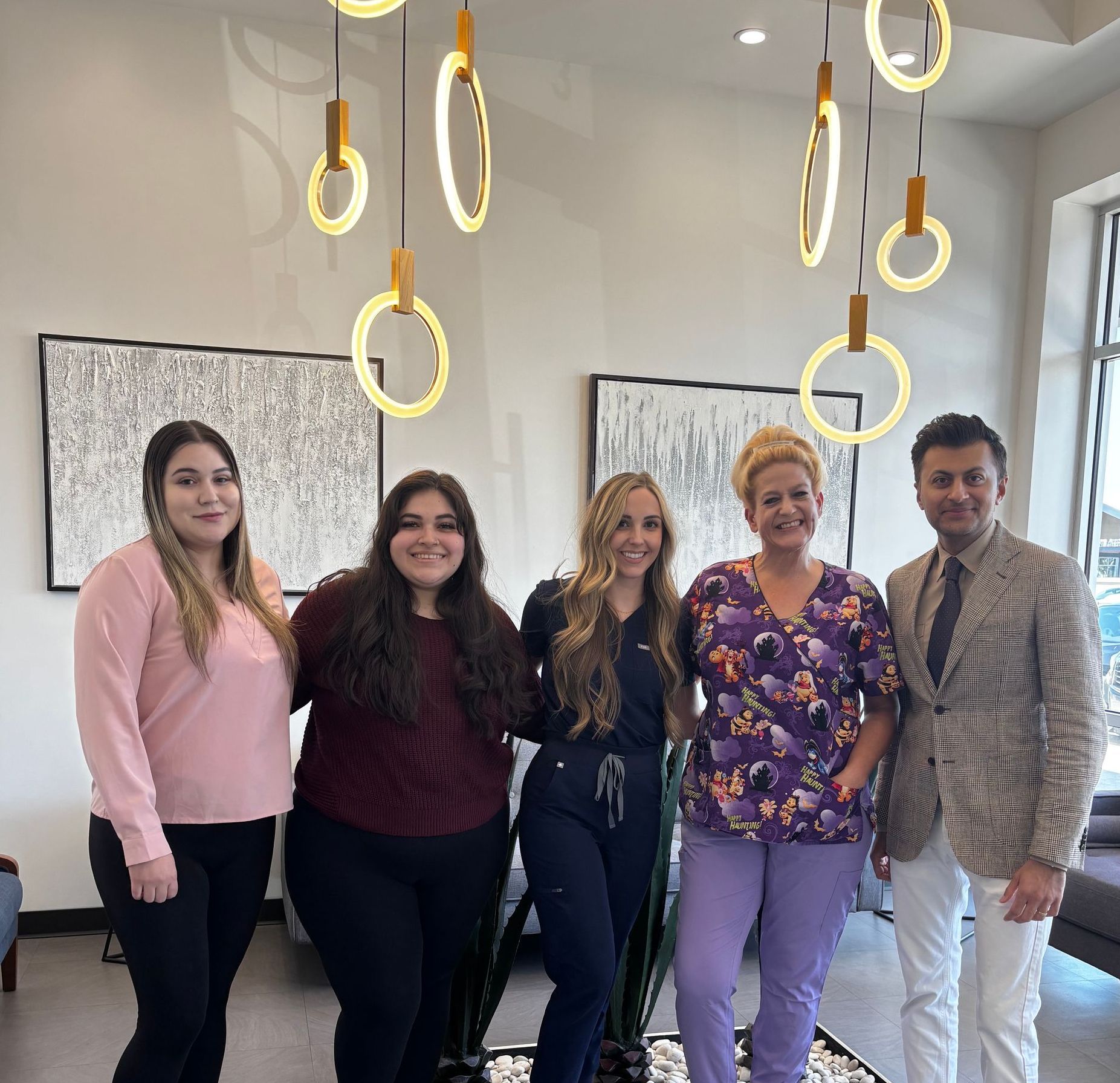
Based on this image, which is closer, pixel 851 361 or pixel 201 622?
pixel 201 622

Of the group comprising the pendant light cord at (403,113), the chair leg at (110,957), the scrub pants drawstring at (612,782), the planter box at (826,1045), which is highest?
the pendant light cord at (403,113)

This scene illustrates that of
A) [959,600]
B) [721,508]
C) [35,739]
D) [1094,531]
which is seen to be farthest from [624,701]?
[1094,531]

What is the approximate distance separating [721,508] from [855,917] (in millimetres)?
1733

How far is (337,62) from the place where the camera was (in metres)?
3.49

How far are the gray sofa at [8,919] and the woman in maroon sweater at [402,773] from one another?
129cm

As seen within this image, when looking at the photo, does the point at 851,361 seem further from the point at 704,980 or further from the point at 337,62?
the point at 704,980

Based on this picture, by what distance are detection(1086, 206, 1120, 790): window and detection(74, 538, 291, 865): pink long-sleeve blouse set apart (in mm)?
3985

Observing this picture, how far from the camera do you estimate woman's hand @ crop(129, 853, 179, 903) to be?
5.69ft

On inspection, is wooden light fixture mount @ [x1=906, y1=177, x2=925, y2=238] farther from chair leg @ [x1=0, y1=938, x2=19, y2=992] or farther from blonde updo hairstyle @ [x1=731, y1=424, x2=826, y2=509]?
chair leg @ [x1=0, y1=938, x2=19, y2=992]

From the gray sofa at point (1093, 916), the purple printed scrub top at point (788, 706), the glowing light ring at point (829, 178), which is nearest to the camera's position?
the purple printed scrub top at point (788, 706)

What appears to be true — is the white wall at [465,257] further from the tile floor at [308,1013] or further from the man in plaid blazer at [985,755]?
the man in plaid blazer at [985,755]

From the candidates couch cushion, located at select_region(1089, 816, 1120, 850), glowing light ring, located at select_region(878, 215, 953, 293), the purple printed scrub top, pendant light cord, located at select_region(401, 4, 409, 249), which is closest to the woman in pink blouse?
the purple printed scrub top

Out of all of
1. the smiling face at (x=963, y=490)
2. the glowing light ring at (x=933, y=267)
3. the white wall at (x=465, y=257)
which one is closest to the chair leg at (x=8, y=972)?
the white wall at (x=465, y=257)

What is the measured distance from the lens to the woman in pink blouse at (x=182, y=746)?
1755 mm
